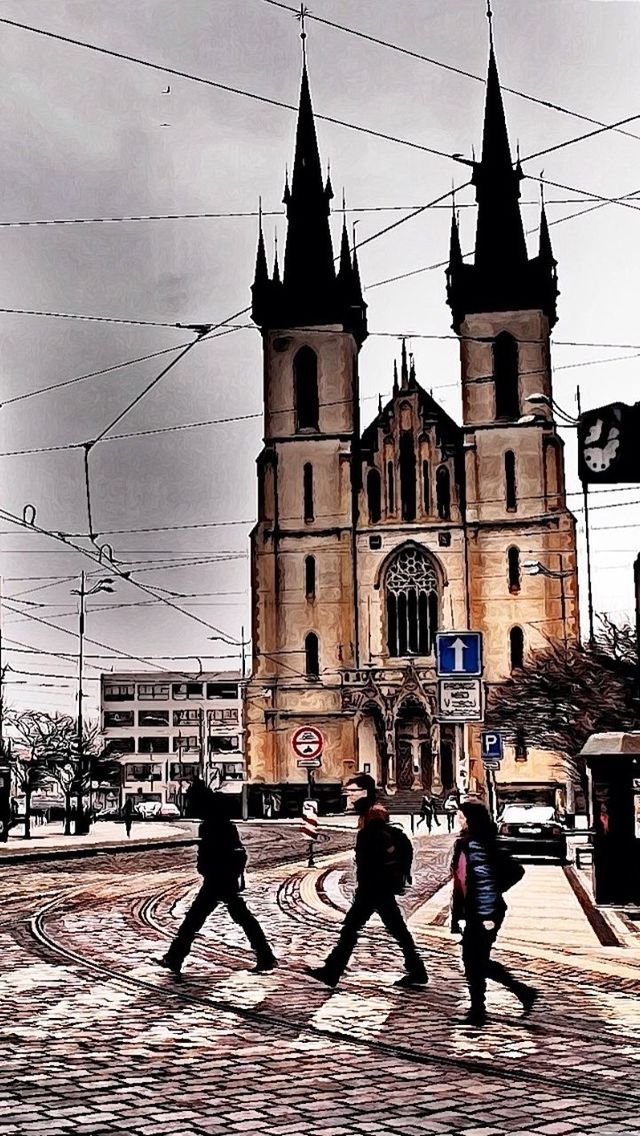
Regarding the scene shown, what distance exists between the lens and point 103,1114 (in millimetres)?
6785

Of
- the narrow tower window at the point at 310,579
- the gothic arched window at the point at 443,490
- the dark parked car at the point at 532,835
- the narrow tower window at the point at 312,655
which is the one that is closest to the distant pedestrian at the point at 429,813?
the narrow tower window at the point at 312,655

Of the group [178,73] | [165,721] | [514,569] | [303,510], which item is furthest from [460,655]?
[165,721]

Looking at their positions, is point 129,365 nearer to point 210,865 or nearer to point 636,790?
point 636,790

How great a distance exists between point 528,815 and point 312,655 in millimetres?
44610

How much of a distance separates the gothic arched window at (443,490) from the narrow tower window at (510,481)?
308 centimetres

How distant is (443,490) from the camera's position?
74562 mm

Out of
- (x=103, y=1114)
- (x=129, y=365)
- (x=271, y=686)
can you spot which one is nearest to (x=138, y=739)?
(x=271, y=686)

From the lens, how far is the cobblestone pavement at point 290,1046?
6.77 m

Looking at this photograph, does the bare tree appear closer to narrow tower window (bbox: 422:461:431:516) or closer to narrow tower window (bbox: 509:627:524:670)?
narrow tower window (bbox: 509:627:524:670)

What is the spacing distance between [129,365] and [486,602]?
4854 cm

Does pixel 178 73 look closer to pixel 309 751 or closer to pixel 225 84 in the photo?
pixel 225 84

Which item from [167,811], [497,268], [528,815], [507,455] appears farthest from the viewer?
[167,811]

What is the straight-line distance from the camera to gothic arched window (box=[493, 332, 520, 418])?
7300 centimetres

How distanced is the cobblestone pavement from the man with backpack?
24 centimetres
